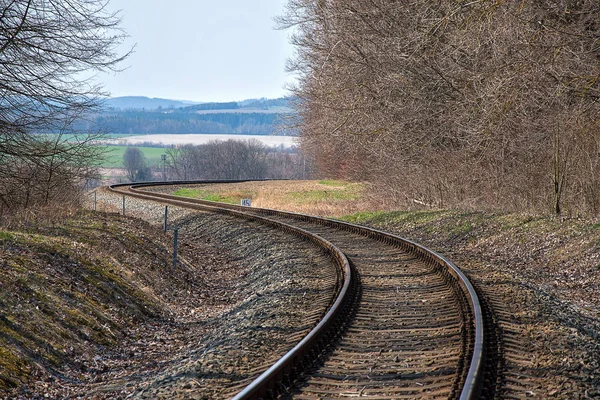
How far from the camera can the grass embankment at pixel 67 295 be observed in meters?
7.82

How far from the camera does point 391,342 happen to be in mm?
7957

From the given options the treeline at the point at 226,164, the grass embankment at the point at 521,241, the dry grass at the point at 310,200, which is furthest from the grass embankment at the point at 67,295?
the treeline at the point at 226,164

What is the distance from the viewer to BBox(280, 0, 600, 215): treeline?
16750 mm

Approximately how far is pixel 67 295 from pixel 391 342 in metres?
4.88

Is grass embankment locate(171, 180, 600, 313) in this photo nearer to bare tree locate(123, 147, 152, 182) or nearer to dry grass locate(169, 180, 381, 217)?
dry grass locate(169, 180, 381, 217)

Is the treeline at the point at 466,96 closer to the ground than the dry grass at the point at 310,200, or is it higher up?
higher up

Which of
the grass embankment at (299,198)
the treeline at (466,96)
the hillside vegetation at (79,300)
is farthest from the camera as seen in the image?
the grass embankment at (299,198)

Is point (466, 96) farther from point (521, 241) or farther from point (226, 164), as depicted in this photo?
point (226, 164)

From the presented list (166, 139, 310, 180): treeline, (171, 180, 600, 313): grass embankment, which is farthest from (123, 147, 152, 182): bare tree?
(171, 180, 600, 313): grass embankment

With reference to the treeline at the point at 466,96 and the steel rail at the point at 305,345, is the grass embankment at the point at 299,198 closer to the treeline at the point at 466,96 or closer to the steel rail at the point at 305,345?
the treeline at the point at 466,96

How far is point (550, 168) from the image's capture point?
780 inches

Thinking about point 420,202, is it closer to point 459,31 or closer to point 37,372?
point 459,31

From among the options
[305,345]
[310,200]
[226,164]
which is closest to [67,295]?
[305,345]

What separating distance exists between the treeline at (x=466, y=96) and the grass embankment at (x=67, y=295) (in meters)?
9.62
